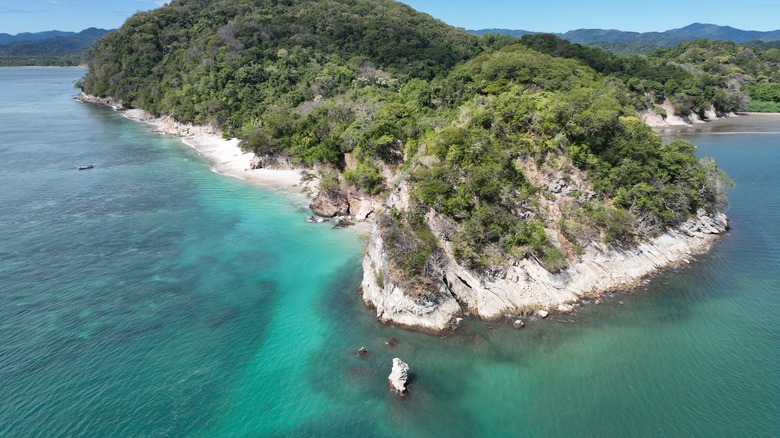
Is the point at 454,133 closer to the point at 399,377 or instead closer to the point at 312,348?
the point at 312,348

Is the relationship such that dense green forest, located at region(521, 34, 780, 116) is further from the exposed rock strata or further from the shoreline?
the shoreline

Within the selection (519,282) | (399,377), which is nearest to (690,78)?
(519,282)

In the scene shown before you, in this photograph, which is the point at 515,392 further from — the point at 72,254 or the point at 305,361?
the point at 72,254

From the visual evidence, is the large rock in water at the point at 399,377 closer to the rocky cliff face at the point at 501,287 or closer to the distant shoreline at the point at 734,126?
the rocky cliff face at the point at 501,287

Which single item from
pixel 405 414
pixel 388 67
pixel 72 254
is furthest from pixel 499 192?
pixel 388 67

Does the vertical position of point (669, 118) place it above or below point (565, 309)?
above
